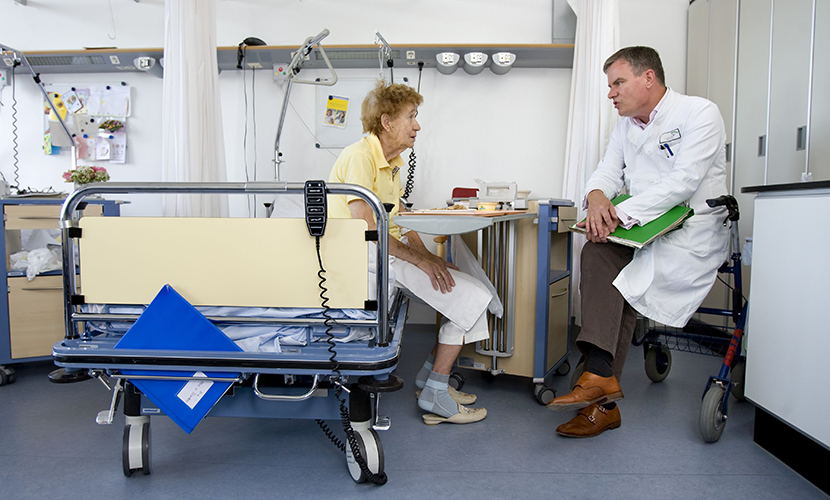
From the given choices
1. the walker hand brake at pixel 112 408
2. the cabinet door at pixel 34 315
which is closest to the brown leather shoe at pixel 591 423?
the walker hand brake at pixel 112 408

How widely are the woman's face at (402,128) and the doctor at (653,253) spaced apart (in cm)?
78

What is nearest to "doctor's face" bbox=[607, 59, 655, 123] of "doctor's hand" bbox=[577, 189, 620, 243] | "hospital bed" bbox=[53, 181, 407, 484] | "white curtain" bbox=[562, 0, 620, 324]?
"doctor's hand" bbox=[577, 189, 620, 243]

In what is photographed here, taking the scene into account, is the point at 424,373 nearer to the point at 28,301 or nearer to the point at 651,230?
the point at 651,230

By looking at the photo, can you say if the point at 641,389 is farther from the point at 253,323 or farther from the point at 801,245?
the point at 253,323

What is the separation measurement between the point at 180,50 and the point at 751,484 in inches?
120

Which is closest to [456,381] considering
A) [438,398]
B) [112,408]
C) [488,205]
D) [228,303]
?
[438,398]

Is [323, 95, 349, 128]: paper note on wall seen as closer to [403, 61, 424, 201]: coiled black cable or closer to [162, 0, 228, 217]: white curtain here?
[403, 61, 424, 201]: coiled black cable

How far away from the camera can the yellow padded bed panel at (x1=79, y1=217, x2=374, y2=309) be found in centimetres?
134

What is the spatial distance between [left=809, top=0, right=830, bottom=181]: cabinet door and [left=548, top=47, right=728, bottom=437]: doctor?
0.56 metres

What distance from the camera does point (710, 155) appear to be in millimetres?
1909

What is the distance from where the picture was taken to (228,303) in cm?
138

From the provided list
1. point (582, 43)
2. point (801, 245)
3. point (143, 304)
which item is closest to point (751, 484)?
point (801, 245)

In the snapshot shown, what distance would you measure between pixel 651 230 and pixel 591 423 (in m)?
0.73

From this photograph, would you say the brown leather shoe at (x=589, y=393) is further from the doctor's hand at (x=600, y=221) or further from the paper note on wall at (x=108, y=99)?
the paper note on wall at (x=108, y=99)
